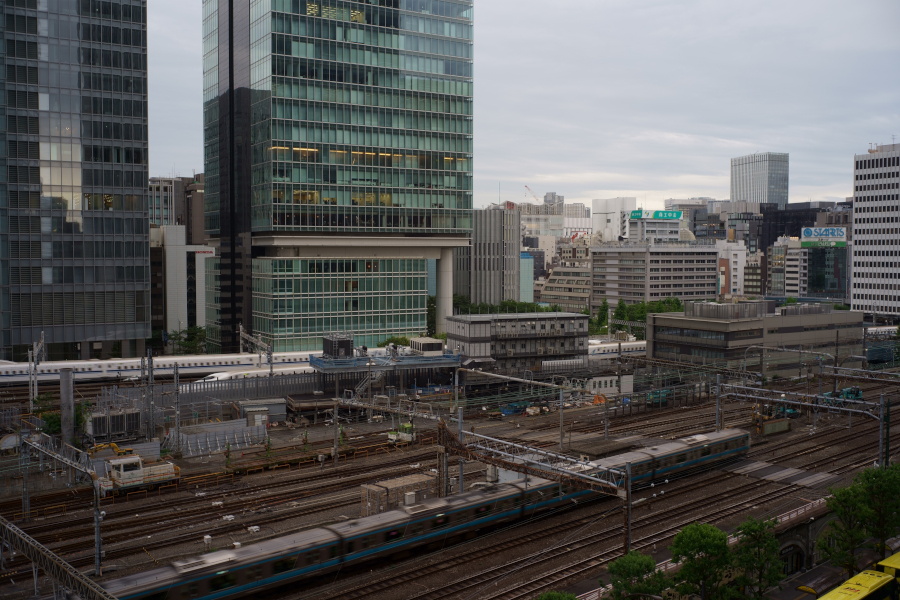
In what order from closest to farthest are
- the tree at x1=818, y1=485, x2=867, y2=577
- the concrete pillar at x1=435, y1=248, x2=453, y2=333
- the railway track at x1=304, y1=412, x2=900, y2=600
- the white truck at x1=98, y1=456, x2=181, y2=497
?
1. the railway track at x1=304, y1=412, x2=900, y2=600
2. the tree at x1=818, y1=485, x2=867, y2=577
3. the white truck at x1=98, y1=456, x2=181, y2=497
4. the concrete pillar at x1=435, y1=248, x2=453, y2=333

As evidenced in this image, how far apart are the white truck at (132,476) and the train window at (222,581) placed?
748 inches

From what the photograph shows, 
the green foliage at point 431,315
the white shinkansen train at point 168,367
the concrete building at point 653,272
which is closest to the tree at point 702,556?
the white shinkansen train at point 168,367

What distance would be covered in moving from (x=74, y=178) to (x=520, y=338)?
183 ft

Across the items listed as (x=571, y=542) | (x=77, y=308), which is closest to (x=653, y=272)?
(x=77, y=308)

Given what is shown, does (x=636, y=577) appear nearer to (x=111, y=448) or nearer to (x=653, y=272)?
(x=111, y=448)

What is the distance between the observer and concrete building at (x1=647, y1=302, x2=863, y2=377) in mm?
86250

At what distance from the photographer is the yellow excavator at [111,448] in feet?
163

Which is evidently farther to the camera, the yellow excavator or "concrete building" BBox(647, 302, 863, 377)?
"concrete building" BBox(647, 302, 863, 377)

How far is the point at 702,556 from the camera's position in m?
27.8

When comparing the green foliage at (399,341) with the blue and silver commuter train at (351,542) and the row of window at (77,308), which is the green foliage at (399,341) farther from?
the blue and silver commuter train at (351,542)

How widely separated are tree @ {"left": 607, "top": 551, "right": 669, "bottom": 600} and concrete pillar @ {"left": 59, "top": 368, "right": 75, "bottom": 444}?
139 ft

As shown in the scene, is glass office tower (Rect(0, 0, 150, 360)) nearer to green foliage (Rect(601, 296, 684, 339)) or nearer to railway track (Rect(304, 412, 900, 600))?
railway track (Rect(304, 412, 900, 600))

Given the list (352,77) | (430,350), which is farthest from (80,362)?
(352,77)

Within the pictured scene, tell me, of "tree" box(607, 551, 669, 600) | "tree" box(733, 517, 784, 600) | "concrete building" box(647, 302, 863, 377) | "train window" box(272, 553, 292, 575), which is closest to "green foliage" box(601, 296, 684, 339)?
"concrete building" box(647, 302, 863, 377)
